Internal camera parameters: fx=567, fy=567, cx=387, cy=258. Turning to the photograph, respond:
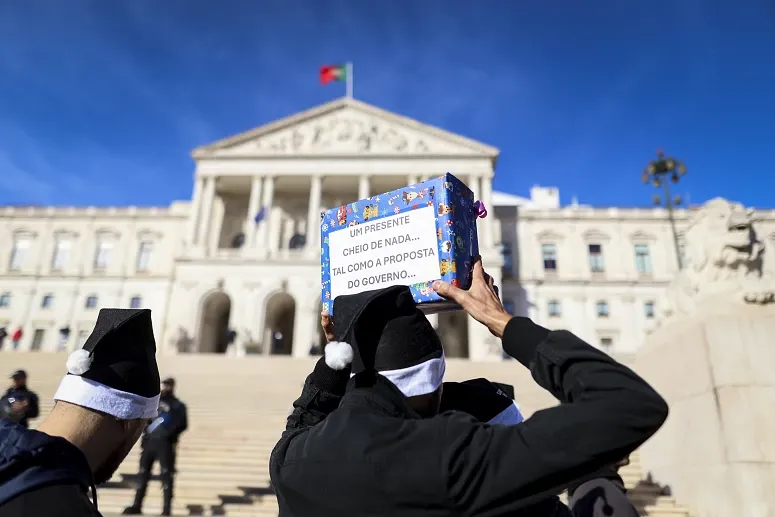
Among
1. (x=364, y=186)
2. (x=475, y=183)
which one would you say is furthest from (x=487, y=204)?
(x=364, y=186)

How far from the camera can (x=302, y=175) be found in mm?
39594

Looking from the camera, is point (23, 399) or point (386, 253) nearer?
point (386, 253)

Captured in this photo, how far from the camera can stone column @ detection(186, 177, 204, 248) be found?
125 ft

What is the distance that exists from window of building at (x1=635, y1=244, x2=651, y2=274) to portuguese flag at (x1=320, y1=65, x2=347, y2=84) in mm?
25153

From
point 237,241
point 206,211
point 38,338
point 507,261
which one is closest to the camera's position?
point 206,211

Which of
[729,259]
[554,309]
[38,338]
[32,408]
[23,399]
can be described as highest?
[554,309]

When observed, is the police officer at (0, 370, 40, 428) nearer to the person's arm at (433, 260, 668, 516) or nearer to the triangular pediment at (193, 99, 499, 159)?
the person's arm at (433, 260, 668, 516)

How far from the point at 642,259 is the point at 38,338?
4514 cm

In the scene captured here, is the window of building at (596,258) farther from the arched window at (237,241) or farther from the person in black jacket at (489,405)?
the person in black jacket at (489,405)

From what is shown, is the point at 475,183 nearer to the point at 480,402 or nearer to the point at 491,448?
the point at 480,402

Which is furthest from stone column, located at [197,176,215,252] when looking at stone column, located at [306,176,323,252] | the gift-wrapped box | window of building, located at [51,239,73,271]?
the gift-wrapped box

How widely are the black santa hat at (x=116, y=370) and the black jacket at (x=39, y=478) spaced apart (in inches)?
9.8

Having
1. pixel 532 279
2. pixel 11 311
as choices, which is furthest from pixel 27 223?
pixel 532 279

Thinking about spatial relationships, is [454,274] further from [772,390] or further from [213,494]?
[213,494]
